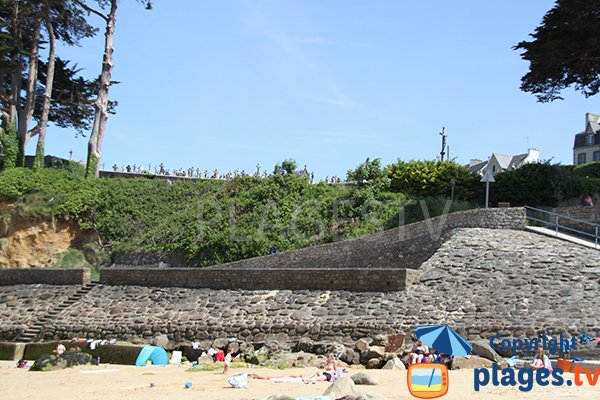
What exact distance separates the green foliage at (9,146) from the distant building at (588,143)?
3894 centimetres

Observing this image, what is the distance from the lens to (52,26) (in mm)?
30375

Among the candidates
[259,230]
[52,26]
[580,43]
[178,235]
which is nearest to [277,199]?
[259,230]

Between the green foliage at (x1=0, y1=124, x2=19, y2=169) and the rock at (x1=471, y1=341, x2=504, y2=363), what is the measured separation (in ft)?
70.9

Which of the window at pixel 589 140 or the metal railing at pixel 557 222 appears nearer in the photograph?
the metal railing at pixel 557 222

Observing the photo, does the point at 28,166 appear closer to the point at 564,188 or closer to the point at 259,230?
the point at 259,230

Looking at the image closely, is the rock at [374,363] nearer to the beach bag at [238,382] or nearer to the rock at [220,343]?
the beach bag at [238,382]

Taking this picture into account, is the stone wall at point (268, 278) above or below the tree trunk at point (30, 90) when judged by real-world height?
below

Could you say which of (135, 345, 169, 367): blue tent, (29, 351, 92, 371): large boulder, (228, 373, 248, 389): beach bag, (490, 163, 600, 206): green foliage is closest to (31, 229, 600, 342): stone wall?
(135, 345, 169, 367): blue tent

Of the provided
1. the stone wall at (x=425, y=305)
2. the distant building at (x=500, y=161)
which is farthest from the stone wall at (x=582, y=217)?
the distant building at (x=500, y=161)

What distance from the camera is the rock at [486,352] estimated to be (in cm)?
1191

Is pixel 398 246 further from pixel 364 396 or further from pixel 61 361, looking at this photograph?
pixel 364 396

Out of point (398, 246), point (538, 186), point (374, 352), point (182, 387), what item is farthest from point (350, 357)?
point (538, 186)

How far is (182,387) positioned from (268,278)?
611cm

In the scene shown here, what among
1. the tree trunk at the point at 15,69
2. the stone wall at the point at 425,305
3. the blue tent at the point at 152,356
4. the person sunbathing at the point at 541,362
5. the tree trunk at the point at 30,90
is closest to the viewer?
the person sunbathing at the point at 541,362
